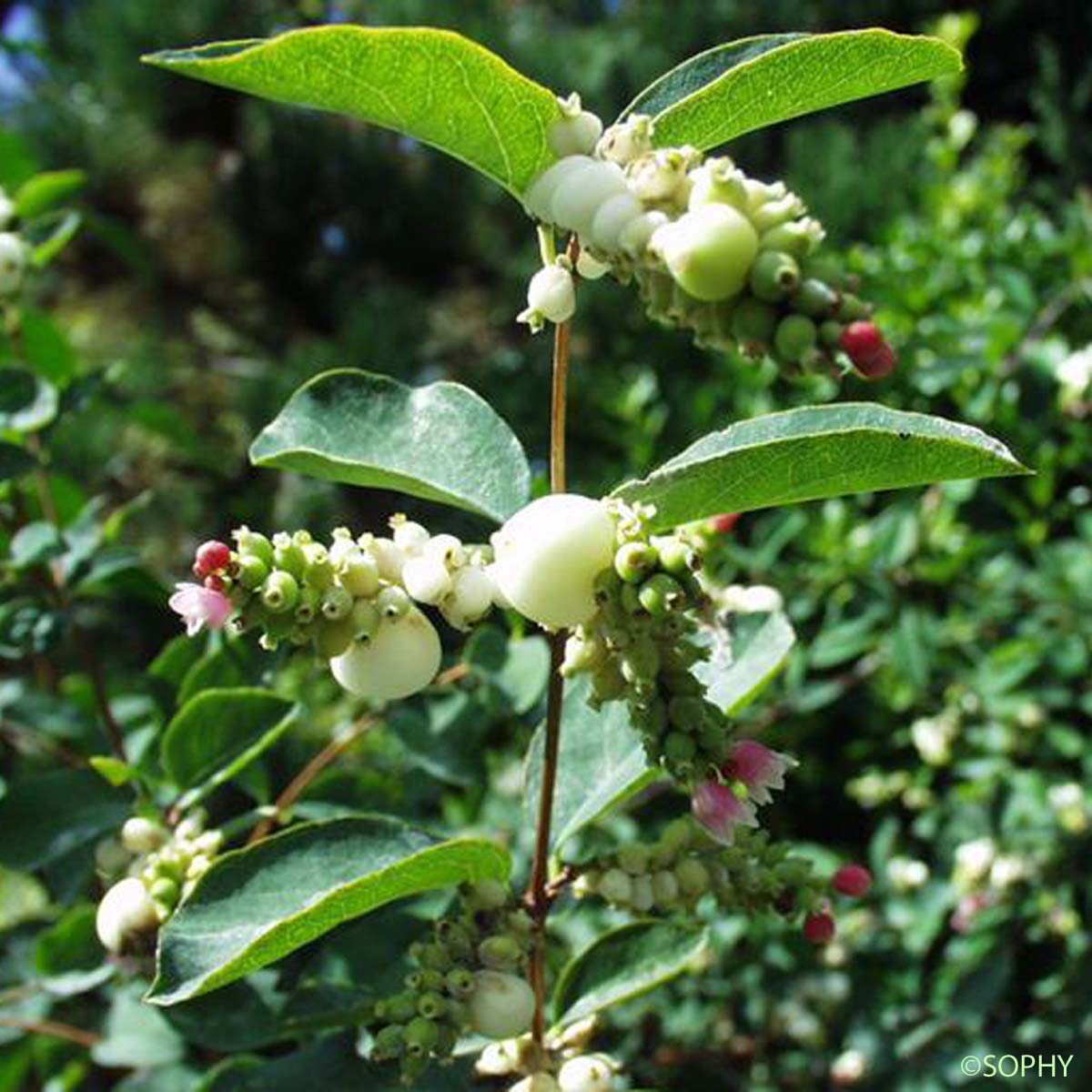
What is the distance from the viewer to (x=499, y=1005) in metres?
0.69

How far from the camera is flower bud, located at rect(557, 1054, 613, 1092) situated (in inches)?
28.0

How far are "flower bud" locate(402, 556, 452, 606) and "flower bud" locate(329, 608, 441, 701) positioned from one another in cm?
2

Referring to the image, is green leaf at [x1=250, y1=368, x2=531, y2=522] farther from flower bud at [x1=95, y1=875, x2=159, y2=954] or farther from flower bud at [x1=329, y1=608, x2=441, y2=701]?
flower bud at [x1=95, y1=875, x2=159, y2=954]

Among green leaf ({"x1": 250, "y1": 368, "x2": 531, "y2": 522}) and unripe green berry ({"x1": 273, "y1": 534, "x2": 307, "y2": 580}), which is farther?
green leaf ({"x1": 250, "y1": 368, "x2": 531, "y2": 522})

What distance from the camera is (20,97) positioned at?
11.0 ft

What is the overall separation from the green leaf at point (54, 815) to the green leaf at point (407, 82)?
601 mm

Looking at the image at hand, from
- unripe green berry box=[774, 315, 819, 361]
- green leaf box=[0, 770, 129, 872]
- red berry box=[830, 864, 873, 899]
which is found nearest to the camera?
unripe green berry box=[774, 315, 819, 361]

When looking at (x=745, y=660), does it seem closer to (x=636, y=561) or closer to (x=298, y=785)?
(x=636, y=561)

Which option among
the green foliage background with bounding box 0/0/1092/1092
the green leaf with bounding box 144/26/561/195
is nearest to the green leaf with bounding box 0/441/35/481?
the green foliage background with bounding box 0/0/1092/1092

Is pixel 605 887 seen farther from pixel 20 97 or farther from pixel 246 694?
pixel 20 97

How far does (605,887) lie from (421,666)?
0.25m

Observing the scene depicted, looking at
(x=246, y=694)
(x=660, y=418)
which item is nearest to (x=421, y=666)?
(x=246, y=694)

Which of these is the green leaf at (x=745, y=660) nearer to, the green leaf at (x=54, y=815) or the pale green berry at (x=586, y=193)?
the pale green berry at (x=586, y=193)

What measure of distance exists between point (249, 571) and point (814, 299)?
269mm
